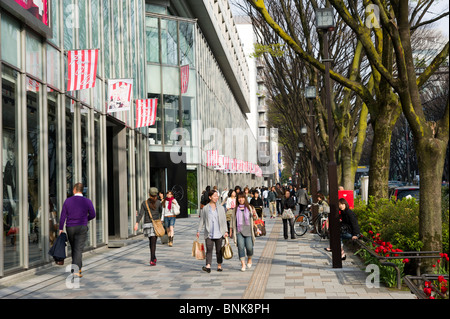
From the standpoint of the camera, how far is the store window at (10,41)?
1044 cm

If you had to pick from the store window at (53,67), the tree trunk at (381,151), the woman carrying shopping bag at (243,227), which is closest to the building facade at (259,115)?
the tree trunk at (381,151)

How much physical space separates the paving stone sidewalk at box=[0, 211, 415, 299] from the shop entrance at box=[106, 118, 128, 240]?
4.32 m

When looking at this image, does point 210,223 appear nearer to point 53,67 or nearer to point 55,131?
point 55,131

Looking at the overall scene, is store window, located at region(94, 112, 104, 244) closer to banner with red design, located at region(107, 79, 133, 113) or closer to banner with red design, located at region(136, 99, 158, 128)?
banner with red design, located at region(107, 79, 133, 113)

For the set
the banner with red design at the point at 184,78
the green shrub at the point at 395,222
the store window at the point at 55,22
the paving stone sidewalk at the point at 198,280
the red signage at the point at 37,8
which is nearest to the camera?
the paving stone sidewalk at the point at 198,280

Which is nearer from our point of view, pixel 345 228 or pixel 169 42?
pixel 345 228

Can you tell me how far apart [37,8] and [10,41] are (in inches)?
49.4

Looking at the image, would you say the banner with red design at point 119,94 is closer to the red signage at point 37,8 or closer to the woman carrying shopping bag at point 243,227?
the red signage at point 37,8

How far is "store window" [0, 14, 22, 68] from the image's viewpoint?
34.2 feet

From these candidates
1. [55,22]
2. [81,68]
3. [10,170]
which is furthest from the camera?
[81,68]

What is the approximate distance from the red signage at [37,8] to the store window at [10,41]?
1.19 feet

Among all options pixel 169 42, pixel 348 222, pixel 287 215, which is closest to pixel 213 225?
pixel 348 222

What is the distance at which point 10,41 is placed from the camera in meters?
10.7
